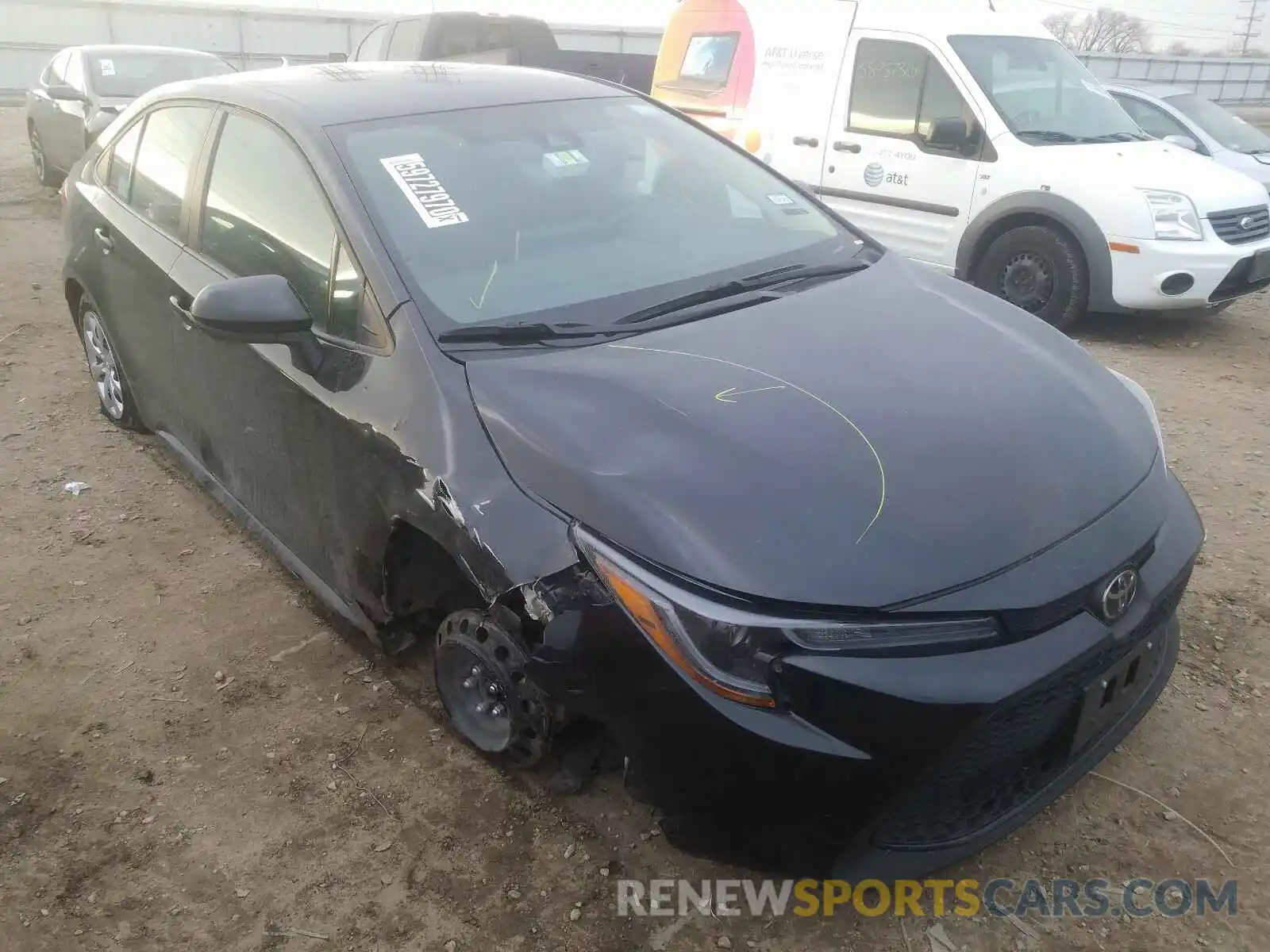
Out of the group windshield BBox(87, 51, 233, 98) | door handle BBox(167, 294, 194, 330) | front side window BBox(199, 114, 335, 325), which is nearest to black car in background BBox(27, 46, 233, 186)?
windshield BBox(87, 51, 233, 98)

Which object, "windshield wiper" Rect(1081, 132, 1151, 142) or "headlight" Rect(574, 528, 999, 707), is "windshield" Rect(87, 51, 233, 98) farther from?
"headlight" Rect(574, 528, 999, 707)

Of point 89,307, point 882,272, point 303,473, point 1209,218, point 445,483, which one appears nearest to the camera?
point 445,483

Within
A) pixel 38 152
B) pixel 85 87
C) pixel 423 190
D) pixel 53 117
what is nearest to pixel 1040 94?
pixel 423 190

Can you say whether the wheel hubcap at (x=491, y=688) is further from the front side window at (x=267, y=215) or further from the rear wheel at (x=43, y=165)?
the rear wheel at (x=43, y=165)

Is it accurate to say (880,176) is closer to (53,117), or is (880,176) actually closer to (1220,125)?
(1220,125)

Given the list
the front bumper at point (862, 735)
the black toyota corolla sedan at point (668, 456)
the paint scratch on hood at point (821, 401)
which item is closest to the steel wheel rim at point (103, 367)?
the black toyota corolla sedan at point (668, 456)

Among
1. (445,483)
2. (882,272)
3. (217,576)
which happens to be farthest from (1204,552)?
(217,576)

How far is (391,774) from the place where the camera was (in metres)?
2.51

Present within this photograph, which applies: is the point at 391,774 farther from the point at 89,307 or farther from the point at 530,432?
the point at 89,307

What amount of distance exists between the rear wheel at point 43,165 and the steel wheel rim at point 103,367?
267 inches

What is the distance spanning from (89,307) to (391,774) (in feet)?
9.27

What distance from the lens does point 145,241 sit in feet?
11.4

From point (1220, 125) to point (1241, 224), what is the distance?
4132 mm

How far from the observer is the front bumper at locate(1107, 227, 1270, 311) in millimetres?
5656
